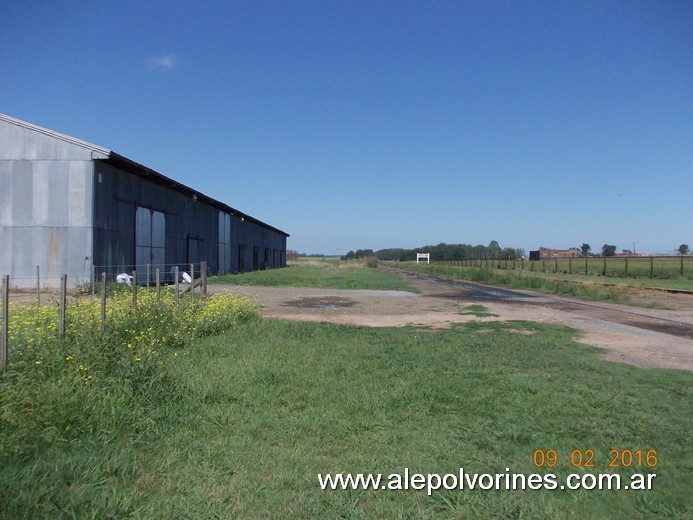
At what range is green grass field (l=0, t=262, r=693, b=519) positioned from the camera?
3268 mm

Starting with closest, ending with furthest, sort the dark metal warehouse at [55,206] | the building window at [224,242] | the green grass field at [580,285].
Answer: the dark metal warehouse at [55,206]
the green grass field at [580,285]
the building window at [224,242]

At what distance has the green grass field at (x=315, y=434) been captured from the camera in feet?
10.7

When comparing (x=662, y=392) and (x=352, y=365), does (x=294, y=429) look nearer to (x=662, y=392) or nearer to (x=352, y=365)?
(x=352, y=365)

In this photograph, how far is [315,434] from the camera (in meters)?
4.49

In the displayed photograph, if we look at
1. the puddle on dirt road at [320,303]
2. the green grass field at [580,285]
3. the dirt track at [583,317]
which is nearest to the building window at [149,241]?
the dirt track at [583,317]

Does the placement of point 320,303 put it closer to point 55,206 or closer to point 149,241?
point 149,241

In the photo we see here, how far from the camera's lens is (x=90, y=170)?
1842 cm

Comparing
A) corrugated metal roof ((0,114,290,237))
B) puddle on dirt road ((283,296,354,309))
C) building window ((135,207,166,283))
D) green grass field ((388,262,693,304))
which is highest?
corrugated metal roof ((0,114,290,237))

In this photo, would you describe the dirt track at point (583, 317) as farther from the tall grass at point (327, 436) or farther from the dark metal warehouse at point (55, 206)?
the dark metal warehouse at point (55, 206)

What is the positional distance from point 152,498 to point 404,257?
159m

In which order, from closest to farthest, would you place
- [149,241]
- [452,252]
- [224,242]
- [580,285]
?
1. [149,241]
2. [580,285]
3. [224,242]
4. [452,252]

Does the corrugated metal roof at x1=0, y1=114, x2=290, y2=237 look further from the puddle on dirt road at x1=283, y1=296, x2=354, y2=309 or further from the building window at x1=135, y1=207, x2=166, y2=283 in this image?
the puddle on dirt road at x1=283, y1=296, x2=354, y2=309

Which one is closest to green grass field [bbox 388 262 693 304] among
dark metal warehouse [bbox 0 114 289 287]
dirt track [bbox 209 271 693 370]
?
dirt track [bbox 209 271 693 370]

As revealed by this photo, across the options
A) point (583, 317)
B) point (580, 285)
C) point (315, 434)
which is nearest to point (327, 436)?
point (315, 434)
